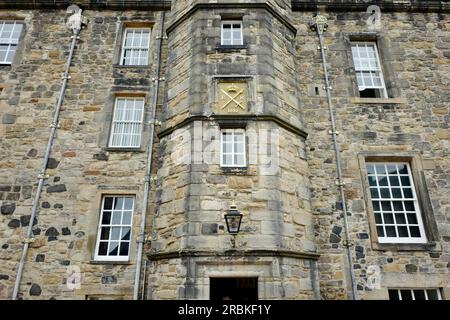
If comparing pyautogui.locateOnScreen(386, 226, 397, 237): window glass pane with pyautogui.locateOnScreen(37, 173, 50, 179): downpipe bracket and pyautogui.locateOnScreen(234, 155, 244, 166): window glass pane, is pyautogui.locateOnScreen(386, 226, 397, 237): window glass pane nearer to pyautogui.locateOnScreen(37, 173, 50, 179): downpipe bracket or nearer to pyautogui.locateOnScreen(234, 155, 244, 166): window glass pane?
pyautogui.locateOnScreen(234, 155, 244, 166): window glass pane

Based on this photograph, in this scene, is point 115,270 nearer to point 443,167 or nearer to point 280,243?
point 280,243

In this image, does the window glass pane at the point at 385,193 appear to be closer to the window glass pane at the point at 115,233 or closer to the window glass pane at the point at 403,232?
the window glass pane at the point at 403,232

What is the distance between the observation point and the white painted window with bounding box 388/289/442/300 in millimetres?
7008

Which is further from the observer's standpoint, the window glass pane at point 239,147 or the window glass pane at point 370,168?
the window glass pane at point 370,168

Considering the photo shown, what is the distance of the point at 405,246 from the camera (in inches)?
287

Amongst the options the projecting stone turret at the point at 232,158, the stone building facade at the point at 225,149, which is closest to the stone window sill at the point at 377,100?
the stone building facade at the point at 225,149

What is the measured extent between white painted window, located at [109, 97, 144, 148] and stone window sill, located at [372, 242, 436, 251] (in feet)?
20.2

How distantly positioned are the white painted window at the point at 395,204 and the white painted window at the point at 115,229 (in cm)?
579

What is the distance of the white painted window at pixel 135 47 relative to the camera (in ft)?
31.2

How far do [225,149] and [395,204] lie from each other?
437 centimetres

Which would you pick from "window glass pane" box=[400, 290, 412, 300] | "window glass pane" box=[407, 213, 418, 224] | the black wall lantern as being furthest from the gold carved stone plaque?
"window glass pane" box=[400, 290, 412, 300]

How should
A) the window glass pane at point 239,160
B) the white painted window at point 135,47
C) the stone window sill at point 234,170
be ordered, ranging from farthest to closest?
the white painted window at point 135,47 → the window glass pane at point 239,160 → the stone window sill at point 234,170

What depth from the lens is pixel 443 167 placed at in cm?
811
